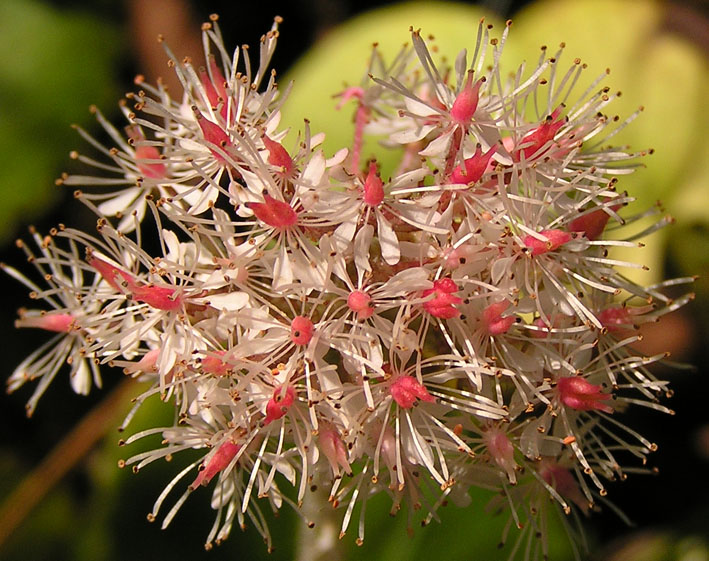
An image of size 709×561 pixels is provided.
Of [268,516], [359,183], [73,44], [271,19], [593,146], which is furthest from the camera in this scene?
[271,19]

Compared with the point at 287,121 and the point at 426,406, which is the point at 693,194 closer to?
the point at 287,121

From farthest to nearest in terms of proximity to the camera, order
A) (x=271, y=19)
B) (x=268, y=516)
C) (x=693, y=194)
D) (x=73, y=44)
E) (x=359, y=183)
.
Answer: (x=271, y=19), (x=73, y=44), (x=693, y=194), (x=268, y=516), (x=359, y=183)

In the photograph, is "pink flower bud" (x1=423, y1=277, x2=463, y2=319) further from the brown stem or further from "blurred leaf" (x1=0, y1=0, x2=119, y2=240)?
"blurred leaf" (x1=0, y1=0, x2=119, y2=240)

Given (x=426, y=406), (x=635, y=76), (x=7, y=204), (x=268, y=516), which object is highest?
(x=7, y=204)

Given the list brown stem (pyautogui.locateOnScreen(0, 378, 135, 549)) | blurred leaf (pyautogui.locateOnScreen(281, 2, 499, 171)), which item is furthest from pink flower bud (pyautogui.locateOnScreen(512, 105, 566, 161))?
brown stem (pyautogui.locateOnScreen(0, 378, 135, 549))

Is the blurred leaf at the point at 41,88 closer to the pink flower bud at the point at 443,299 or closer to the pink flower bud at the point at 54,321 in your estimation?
the pink flower bud at the point at 54,321

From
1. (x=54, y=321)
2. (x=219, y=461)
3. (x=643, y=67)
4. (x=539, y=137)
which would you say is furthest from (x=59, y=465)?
(x=643, y=67)

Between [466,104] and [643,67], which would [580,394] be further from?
[643,67]

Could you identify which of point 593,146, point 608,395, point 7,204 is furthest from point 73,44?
point 608,395
